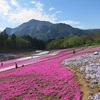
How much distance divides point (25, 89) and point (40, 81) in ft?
10.9

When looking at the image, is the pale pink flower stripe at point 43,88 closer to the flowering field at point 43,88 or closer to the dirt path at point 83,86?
the flowering field at point 43,88

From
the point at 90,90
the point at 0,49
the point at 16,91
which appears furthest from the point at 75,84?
the point at 0,49

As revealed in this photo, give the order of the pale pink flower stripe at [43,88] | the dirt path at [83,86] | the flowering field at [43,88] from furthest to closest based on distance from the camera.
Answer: the pale pink flower stripe at [43,88] < the flowering field at [43,88] < the dirt path at [83,86]

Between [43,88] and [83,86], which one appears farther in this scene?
[43,88]

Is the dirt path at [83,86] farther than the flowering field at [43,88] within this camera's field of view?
No

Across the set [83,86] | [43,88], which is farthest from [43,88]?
[83,86]

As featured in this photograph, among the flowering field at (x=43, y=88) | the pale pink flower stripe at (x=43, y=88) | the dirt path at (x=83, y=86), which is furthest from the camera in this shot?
the pale pink flower stripe at (x=43, y=88)

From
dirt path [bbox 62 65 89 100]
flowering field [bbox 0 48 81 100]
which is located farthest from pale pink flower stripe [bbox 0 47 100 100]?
dirt path [bbox 62 65 89 100]

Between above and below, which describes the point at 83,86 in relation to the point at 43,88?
above

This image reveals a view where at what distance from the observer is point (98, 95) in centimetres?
2161

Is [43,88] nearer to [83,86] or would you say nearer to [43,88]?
[43,88]

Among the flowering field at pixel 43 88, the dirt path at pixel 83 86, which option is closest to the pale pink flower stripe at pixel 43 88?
the flowering field at pixel 43 88

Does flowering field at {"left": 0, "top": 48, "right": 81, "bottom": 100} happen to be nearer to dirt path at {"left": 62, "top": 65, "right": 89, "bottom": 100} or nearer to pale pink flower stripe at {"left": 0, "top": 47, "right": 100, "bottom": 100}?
pale pink flower stripe at {"left": 0, "top": 47, "right": 100, "bottom": 100}

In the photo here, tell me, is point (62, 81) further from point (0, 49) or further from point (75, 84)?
point (0, 49)
